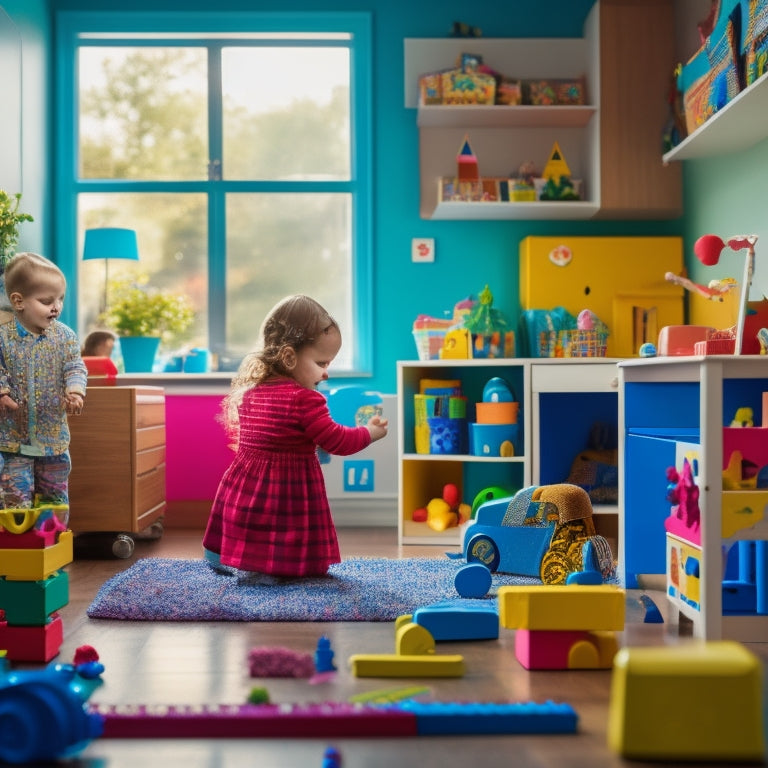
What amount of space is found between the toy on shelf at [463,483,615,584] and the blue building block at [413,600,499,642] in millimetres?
565

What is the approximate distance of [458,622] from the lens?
1.93 metres

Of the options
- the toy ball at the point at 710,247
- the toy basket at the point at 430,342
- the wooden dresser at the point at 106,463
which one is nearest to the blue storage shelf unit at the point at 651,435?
the toy ball at the point at 710,247

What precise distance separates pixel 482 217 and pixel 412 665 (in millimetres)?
2727

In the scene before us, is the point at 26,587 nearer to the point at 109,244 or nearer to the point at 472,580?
the point at 472,580

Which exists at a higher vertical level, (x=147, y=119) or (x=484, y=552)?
(x=147, y=119)

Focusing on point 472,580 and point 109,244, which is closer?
point 472,580

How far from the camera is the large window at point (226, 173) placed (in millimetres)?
4176

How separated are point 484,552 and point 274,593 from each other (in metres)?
0.66

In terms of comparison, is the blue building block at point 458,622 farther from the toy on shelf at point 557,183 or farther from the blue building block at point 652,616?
the toy on shelf at point 557,183

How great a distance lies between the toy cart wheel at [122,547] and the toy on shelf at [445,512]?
1.09 meters

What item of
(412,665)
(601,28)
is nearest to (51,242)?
(601,28)

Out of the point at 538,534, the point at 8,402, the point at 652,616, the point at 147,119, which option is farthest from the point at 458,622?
the point at 147,119

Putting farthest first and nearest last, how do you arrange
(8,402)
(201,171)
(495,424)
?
(201,171) → (495,424) → (8,402)

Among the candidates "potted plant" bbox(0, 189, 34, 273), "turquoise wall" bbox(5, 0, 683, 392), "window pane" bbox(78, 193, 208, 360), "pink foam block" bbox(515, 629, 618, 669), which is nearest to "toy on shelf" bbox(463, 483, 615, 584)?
"pink foam block" bbox(515, 629, 618, 669)
